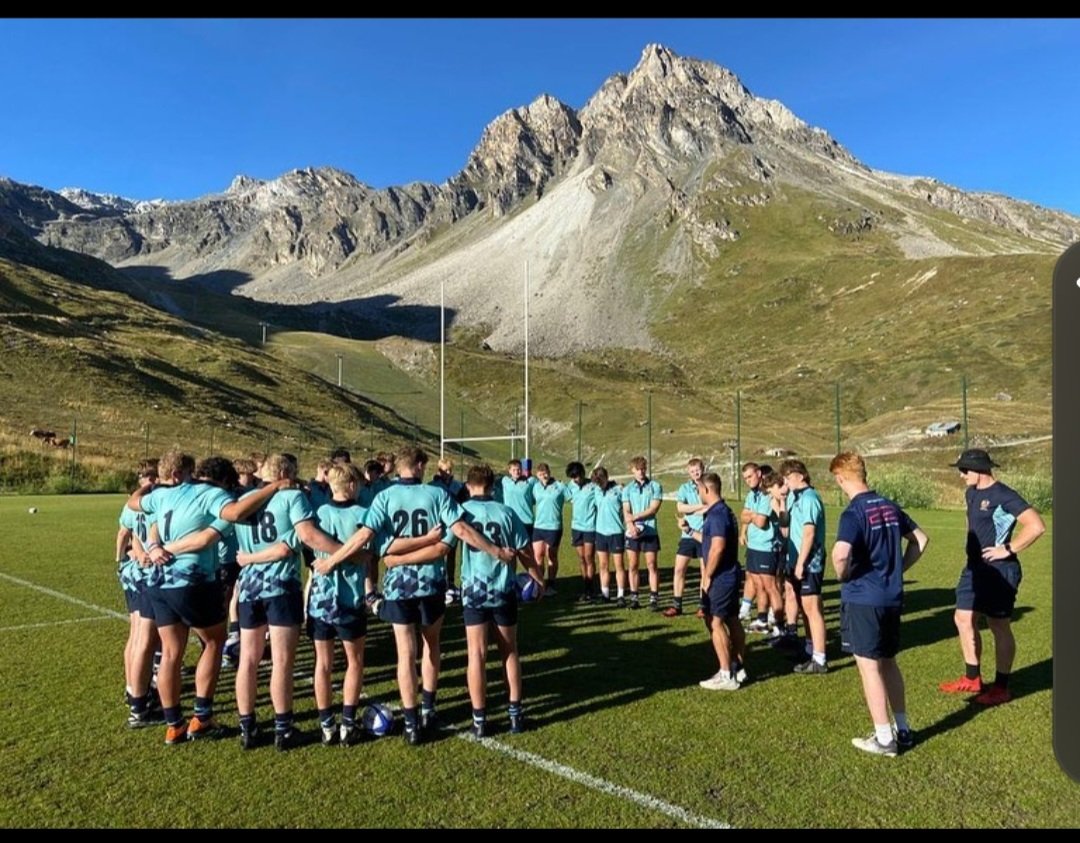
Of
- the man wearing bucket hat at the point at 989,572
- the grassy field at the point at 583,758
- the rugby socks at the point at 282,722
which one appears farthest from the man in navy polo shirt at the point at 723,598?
the rugby socks at the point at 282,722

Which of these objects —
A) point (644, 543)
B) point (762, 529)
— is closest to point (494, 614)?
point (762, 529)

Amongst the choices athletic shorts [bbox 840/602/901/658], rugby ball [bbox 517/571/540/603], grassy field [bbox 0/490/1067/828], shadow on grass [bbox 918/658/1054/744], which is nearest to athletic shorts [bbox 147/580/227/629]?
grassy field [bbox 0/490/1067/828]

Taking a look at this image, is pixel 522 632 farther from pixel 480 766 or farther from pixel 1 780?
pixel 1 780

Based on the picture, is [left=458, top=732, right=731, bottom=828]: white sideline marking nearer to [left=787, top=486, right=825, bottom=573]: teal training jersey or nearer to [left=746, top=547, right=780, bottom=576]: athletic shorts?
[left=787, top=486, right=825, bottom=573]: teal training jersey

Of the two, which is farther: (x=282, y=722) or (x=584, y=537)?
(x=584, y=537)

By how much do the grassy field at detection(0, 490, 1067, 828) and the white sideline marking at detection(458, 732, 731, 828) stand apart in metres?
0.02

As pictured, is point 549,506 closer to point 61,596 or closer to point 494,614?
point 494,614

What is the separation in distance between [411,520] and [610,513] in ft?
20.9

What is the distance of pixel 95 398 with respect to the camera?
51.3m

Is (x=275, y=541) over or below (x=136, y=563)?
over

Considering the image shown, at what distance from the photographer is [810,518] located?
27.8 feet

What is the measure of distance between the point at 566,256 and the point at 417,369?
7617 cm
